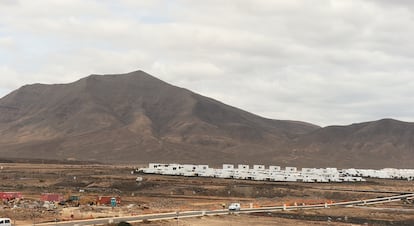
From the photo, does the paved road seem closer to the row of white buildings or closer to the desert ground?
the desert ground

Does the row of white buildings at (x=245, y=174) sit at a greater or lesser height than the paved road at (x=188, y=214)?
greater

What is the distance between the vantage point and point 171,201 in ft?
276

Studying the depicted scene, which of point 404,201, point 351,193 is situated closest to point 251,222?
point 404,201

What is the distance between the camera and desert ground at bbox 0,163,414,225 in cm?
6444

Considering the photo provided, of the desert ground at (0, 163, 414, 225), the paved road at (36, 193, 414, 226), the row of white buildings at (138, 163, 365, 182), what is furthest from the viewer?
the row of white buildings at (138, 163, 365, 182)

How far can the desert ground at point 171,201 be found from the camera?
2537 inches

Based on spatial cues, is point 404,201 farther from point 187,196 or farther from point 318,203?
point 187,196

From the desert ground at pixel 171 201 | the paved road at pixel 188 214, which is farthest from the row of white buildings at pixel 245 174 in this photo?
the paved road at pixel 188 214

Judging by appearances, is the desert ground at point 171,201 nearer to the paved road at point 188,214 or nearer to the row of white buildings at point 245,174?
the paved road at point 188,214

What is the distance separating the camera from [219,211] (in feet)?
234

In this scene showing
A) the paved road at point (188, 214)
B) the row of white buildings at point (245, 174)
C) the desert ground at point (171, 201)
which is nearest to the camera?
the paved road at point (188, 214)

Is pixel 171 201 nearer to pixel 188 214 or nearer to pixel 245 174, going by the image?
pixel 188 214

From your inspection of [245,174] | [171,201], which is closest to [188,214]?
[171,201]

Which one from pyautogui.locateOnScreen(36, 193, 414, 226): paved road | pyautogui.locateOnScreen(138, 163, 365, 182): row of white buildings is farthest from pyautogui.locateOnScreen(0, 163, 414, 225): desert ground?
pyautogui.locateOnScreen(138, 163, 365, 182): row of white buildings
